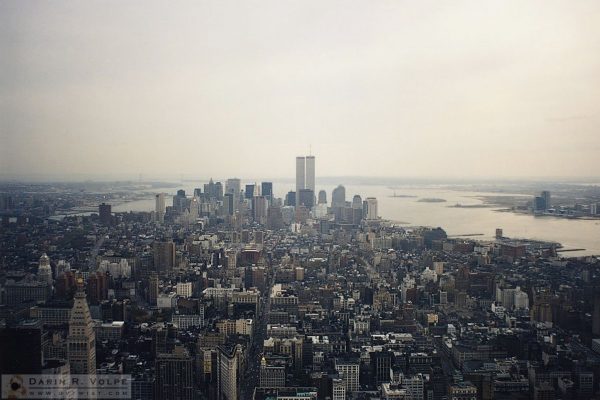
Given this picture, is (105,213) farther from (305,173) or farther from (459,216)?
(459,216)

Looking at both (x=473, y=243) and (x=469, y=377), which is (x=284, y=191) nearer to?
(x=473, y=243)

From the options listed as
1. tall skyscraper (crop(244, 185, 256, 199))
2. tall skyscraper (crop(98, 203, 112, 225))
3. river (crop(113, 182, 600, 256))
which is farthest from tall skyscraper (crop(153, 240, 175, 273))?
tall skyscraper (crop(244, 185, 256, 199))

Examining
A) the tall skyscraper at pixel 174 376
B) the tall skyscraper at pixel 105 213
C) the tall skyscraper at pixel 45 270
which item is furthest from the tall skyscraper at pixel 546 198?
the tall skyscraper at pixel 45 270

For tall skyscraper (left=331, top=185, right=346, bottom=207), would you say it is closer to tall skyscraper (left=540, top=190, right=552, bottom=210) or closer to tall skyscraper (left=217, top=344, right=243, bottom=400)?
tall skyscraper (left=540, top=190, right=552, bottom=210)

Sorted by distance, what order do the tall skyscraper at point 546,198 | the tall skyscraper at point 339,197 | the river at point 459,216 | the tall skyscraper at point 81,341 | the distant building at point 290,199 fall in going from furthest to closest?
the distant building at point 290,199, the tall skyscraper at point 339,197, the tall skyscraper at point 546,198, the river at point 459,216, the tall skyscraper at point 81,341

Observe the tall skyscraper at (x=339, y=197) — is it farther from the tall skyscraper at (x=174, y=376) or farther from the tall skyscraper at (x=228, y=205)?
the tall skyscraper at (x=174, y=376)

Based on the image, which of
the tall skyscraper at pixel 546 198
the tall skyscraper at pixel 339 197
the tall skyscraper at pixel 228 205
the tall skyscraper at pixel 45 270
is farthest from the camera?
the tall skyscraper at pixel 228 205

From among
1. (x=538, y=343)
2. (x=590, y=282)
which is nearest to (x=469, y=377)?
(x=538, y=343)
